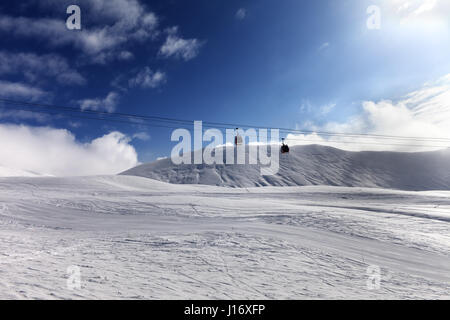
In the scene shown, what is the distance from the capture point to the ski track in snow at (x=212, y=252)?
653 cm

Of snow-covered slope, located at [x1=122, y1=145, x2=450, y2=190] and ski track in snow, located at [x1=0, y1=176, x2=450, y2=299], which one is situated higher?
snow-covered slope, located at [x1=122, y1=145, x2=450, y2=190]

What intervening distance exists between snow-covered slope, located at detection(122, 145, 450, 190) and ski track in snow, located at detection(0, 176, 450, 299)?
5968 centimetres

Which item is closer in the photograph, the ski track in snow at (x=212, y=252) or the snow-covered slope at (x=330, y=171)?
the ski track in snow at (x=212, y=252)

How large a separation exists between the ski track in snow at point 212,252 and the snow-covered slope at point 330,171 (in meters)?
59.7

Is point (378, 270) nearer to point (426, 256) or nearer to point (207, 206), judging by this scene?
point (426, 256)

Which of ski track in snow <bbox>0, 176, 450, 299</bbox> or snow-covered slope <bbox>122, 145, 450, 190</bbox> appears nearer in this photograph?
ski track in snow <bbox>0, 176, 450, 299</bbox>

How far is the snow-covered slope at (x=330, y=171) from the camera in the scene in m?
83.6

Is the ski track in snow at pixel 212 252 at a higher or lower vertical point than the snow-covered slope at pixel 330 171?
lower

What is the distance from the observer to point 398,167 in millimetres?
122125

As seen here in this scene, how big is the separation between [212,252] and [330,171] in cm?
10205

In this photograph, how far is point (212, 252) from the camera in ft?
30.9

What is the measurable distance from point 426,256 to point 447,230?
246 inches

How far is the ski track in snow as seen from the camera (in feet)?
21.4

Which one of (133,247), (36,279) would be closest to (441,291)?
(133,247)
